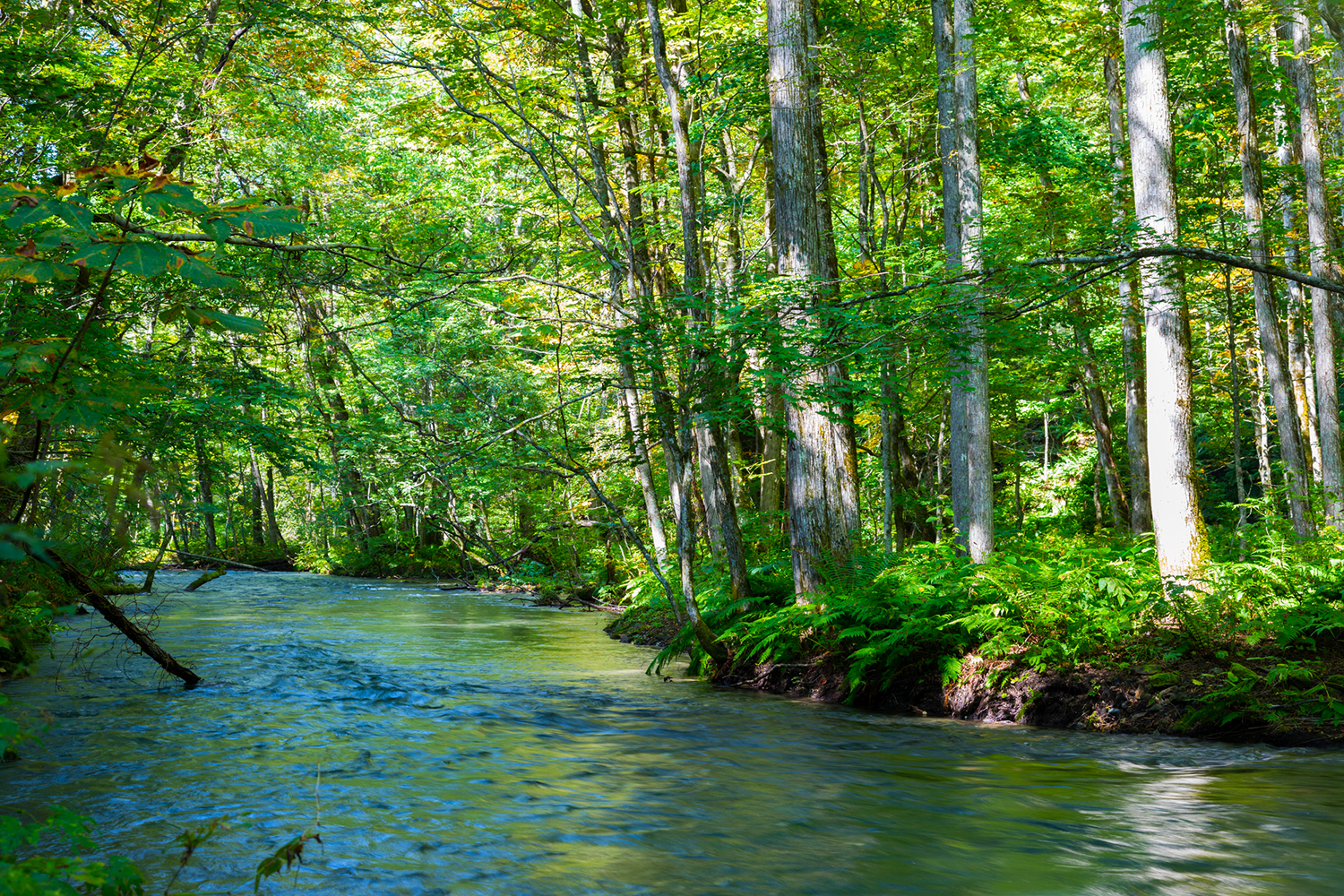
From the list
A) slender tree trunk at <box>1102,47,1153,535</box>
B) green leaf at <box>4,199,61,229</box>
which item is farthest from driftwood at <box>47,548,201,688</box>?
slender tree trunk at <box>1102,47,1153,535</box>

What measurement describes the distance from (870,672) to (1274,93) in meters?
11.8

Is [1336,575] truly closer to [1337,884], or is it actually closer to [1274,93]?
[1337,884]

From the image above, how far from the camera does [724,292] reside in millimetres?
8148

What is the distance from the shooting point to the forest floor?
6.76m

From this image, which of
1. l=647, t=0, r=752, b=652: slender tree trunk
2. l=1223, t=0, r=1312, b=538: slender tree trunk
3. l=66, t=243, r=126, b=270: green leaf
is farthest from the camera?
l=1223, t=0, r=1312, b=538: slender tree trunk

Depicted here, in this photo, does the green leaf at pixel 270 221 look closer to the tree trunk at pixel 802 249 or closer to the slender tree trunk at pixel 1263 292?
the tree trunk at pixel 802 249

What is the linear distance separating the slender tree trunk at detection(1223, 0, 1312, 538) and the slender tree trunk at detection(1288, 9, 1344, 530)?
0.35 m

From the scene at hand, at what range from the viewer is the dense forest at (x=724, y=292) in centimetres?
679

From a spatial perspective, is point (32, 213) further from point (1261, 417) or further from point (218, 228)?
point (1261, 417)

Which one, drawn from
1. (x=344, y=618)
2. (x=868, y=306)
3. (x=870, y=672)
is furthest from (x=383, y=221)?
(x=870, y=672)

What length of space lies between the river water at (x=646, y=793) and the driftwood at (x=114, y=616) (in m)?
0.29

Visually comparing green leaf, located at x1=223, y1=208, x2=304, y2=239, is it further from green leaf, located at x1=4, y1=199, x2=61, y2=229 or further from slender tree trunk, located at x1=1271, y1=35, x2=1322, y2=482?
slender tree trunk, located at x1=1271, y1=35, x2=1322, y2=482

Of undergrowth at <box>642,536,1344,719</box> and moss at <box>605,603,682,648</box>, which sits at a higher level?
undergrowth at <box>642,536,1344,719</box>

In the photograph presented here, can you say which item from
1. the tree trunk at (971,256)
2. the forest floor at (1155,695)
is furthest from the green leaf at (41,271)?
the tree trunk at (971,256)
